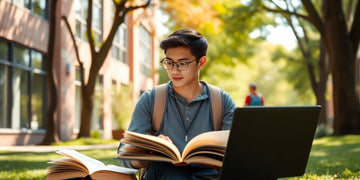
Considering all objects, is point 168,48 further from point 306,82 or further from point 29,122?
point 306,82

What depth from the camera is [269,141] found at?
8.52 feet

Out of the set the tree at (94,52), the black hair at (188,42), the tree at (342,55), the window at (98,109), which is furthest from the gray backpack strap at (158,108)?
the window at (98,109)

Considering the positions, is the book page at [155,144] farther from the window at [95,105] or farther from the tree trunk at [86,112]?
the window at [95,105]

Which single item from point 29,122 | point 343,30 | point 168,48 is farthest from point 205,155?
point 29,122


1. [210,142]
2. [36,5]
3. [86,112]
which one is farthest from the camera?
[36,5]

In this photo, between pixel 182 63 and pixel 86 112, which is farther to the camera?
pixel 86 112

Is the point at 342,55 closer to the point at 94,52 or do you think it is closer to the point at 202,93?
the point at 94,52

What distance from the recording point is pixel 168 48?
3025 millimetres

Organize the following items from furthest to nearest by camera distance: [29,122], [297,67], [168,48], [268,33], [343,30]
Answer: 1. [297,67]
2. [268,33]
3. [29,122]
4. [343,30]
5. [168,48]

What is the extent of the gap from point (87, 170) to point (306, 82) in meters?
31.0

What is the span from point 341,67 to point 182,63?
39.0ft

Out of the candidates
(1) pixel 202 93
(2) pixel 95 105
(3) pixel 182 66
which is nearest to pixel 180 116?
(1) pixel 202 93

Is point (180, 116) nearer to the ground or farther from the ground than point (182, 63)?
nearer to the ground

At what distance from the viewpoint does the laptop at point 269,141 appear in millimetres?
2393
